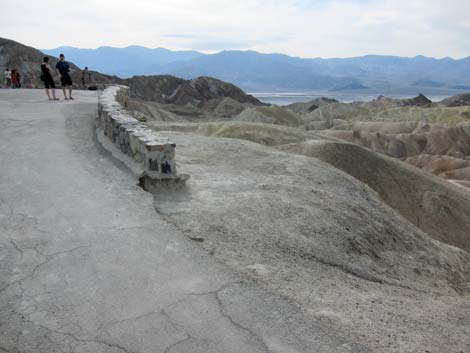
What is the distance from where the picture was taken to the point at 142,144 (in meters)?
7.69

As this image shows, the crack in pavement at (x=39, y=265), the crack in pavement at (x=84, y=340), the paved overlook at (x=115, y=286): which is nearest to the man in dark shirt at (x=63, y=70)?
the paved overlook at (x=115, y=286)

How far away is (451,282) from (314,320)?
245 inches

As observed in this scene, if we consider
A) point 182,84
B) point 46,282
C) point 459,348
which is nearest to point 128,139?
point 46,282

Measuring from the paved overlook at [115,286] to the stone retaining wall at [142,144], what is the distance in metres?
0.46

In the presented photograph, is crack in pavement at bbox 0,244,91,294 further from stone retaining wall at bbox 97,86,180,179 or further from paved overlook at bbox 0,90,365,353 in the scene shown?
stone retaining wall at bbox 97,86,180,179

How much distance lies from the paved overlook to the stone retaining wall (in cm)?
46

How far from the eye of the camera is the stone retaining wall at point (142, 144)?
7.31 m

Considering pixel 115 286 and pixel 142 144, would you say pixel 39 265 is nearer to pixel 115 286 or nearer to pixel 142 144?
pixel 115 286

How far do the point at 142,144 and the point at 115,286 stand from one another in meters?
3.64

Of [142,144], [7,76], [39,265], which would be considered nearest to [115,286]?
[39,265]

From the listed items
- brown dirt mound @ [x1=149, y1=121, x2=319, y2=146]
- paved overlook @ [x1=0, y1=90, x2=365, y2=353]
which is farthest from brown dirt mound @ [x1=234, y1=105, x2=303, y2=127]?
paved overlook @ [x1=0, y1=90, x2=365, y2=353]

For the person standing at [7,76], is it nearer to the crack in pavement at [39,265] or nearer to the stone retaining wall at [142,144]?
the stone retaining wall at [142,144]

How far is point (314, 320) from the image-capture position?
398cm

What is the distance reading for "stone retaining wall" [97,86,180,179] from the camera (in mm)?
7309
